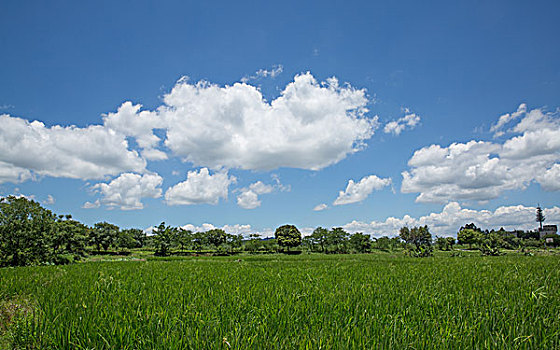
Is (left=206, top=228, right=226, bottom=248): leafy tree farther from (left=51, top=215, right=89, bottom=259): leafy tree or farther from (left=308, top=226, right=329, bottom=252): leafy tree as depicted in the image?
(left=51, top=215, right=89, bottom=259): leafy tree

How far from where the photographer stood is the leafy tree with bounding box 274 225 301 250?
251 ft

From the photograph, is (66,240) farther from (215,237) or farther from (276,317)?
(215,237)

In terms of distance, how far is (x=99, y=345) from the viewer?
2.74 metres

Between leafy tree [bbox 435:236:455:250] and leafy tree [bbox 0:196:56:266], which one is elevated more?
leafy tree [bbox 0:196:56:266]

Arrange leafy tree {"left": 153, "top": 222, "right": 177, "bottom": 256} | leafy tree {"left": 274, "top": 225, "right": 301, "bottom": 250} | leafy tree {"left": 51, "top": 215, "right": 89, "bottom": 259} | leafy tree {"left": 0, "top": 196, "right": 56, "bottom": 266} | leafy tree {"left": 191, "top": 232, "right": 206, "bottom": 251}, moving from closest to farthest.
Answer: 1. leafy tree {"left": 0, "top": 196, "right": 56, "bottom": 266}
2. leafy tree {"left": 51, "top": 215, "right": 89, "bottom": 259}
3. leafy tree {"left": 153, "top": 222, "right": 177, "bottom": 256}
4. leafy tree {"left": 191, "top": 232, "right": 206, "bottom": 251}
5. leafy tree {"left": 274, "top": 225, "right": 301, "bottom": 250}

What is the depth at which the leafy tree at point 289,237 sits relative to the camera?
251 ft

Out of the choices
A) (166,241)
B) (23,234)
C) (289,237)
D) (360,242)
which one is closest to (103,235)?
(166,241)

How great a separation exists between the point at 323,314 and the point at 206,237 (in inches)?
2757

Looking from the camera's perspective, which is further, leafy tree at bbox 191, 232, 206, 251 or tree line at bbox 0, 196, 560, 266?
leafy tree at bbox 191, 232, 206, 251

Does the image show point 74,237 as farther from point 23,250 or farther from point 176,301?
point 176,301

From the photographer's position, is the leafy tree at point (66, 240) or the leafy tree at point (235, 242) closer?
the leafy tree at point (66, 240)

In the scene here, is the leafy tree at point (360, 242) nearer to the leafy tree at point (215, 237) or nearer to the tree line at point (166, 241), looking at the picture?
the tree line at point (166, 241)

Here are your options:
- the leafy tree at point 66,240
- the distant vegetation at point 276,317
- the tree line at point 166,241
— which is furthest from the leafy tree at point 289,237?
the distant vegetation at point 276,317

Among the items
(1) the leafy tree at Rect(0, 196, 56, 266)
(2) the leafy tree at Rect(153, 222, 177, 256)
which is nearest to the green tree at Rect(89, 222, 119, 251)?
(2) the leafy tree at Rect(153, 222, 177, 256)
